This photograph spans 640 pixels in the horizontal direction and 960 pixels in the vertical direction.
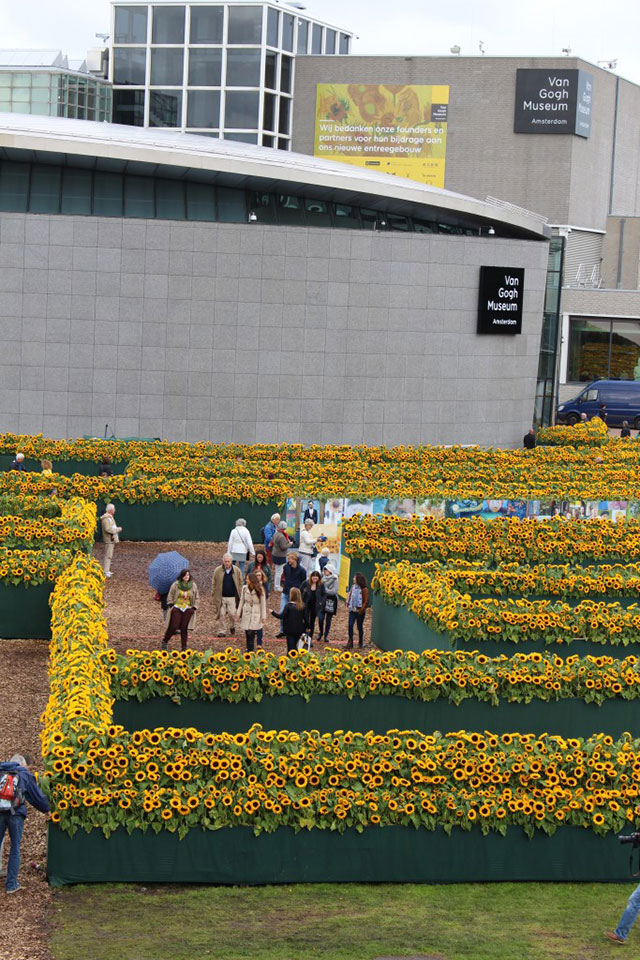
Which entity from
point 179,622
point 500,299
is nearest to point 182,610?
point 179,622

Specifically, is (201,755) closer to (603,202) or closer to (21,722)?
(21,722)

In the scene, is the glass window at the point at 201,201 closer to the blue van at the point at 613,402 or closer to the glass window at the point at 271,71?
Result: the blue van at the point at 613,402

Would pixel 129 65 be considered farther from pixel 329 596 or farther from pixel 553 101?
pixel 329 596

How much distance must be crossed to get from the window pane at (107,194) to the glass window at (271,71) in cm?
5867

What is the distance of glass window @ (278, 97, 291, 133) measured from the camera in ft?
343

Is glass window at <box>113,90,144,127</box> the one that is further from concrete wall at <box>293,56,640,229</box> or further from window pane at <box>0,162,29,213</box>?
window pane at <box>0,162,29,213</box>

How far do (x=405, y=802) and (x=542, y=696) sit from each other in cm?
444

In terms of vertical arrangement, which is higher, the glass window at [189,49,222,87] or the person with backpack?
the glass window at [189,49,222,87]

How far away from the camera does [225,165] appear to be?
48625 millimetres

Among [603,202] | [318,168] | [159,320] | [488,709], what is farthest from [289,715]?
[603,202]

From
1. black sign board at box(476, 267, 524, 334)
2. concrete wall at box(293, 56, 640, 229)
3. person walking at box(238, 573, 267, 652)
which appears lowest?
person walking at box(238, 573, 267, 652)

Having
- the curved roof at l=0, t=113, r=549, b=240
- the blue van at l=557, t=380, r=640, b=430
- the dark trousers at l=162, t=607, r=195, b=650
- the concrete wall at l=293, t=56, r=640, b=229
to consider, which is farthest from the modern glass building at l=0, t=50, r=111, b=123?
the dark trousers at l=162, t=607, r=195, b=650

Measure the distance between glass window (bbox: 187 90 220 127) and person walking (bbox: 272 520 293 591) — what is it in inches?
3313

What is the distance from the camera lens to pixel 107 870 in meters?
14.2
